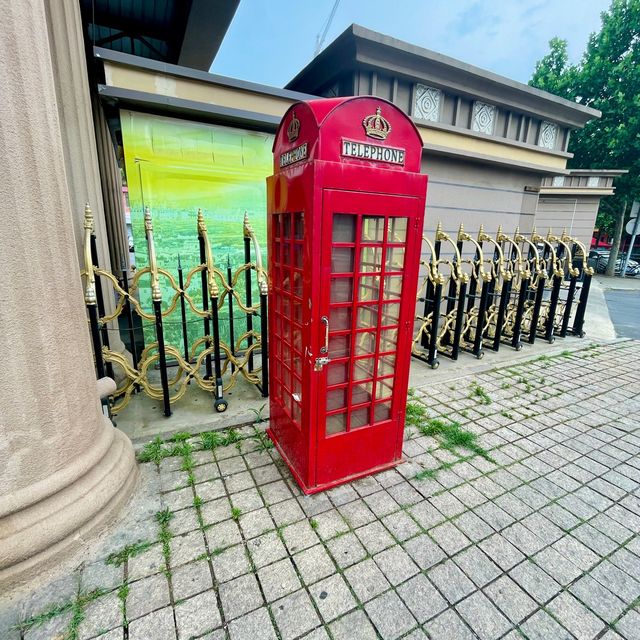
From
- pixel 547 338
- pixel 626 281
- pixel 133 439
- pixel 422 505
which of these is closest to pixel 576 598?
pixel 422 505

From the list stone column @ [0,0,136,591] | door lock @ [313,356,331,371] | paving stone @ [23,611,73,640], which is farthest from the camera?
door lock @ [313,356,331,371]

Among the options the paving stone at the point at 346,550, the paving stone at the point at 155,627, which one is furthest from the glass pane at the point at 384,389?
the paving stone at the point at 155,627

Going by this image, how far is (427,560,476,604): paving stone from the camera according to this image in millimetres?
1974

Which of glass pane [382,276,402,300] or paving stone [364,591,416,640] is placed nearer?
paving stone [364,591,416,640]

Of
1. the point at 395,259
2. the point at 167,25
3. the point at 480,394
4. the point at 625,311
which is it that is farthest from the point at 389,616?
the point at 625,311

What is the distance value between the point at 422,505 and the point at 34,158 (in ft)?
11.1

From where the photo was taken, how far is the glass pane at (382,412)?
2866mm

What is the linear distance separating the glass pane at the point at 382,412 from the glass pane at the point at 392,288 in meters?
0.90

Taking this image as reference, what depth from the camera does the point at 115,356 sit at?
346 cm

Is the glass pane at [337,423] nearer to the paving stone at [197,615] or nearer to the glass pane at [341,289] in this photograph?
the glass pane at [341,289]

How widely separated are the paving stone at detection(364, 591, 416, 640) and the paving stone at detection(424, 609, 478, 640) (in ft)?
0.32

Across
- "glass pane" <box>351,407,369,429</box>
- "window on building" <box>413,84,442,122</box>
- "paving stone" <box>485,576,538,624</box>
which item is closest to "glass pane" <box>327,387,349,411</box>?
"glass pane" <box>351,407,369,429</box>

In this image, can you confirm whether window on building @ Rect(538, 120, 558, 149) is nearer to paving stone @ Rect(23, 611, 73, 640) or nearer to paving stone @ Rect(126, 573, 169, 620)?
paving stone @ Rect(126, 573, 169, 620)

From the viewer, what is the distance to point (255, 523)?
2.41 metres
